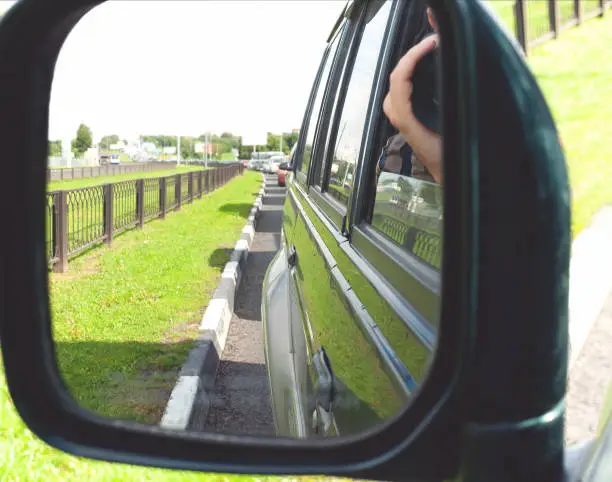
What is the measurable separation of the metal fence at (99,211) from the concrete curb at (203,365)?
4.35ft

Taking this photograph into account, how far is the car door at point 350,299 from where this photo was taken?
113 cm

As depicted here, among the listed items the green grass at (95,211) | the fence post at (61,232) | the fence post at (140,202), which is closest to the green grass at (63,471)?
the green grass at (95,211)

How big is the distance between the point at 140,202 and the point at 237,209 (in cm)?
509

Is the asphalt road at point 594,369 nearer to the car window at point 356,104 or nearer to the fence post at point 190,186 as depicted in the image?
the car window at point 356,104

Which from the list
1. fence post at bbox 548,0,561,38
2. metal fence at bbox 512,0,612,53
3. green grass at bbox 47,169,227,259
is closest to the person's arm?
green grass at bbox 47,169,227,259

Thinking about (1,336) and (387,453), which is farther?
(1,336)

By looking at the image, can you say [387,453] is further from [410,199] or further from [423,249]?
[410,199]

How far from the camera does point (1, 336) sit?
3.79 ft

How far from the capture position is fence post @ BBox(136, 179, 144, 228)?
14328mm

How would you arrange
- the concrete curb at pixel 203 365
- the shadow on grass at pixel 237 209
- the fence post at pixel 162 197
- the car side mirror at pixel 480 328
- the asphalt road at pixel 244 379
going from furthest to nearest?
1. the shadow on grass at pixel 237 209
2. the fence post at pixel 162 197
3. the asphalt road at pixel 244 379
4. the concrete curb at pixel 203 365
5. the car side mirror at pixel 480 328

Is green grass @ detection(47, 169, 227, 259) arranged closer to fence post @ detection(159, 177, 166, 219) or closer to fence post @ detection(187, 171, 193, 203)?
fence post @ detection(159, 177, 166, 219)

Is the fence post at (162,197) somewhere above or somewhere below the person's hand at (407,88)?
below

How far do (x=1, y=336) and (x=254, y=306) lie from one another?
6455 mm

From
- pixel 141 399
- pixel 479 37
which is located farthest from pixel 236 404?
pixel 479 37
